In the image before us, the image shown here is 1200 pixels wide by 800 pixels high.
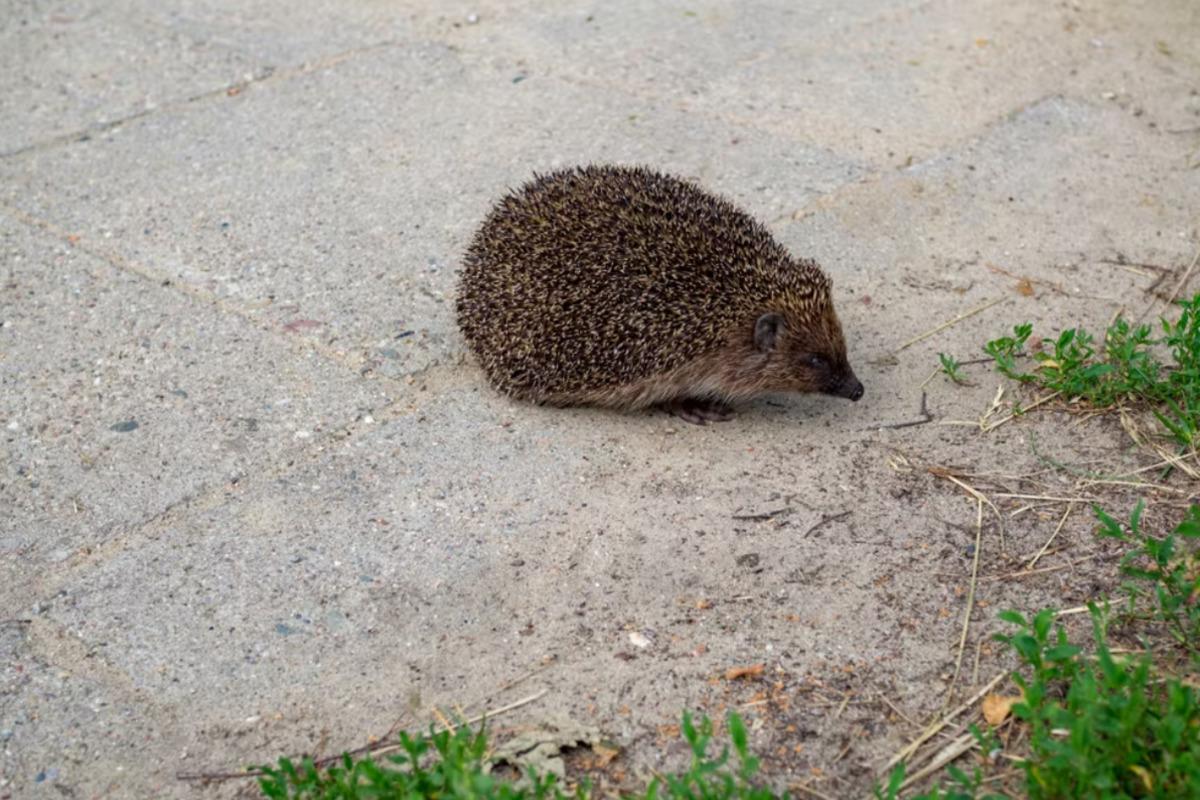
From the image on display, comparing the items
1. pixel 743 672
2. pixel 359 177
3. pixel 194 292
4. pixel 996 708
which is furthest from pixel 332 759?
pixel 359 177

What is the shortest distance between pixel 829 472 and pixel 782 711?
1.33m

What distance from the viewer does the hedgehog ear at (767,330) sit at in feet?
17.3

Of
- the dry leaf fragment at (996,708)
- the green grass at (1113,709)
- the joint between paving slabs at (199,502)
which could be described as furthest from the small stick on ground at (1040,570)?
the joint between paving slabs at (199,502)

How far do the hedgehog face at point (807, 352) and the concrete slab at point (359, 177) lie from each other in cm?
131

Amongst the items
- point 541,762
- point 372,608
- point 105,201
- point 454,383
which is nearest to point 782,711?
A: point 541,762

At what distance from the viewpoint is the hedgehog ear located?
5.27 metres

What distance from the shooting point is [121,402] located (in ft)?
16.9

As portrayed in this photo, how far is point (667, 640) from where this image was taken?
3.99 m

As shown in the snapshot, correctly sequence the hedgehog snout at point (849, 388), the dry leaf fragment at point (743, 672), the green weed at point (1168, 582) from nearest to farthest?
the green weed at point (1168, 582) → the dry leaf fragment at point (743, 672) → the hedgehog snout at point (849, 388)

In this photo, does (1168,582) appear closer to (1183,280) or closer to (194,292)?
(1183,280)

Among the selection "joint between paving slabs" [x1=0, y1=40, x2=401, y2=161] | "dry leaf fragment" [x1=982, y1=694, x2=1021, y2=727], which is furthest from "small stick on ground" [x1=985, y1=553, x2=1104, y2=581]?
"joint between paving slabs" [x1=0, y1=40, x2=401, y2=161]

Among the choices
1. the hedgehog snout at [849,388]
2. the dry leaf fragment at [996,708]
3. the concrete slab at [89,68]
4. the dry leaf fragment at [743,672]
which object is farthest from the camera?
the concrete slab at [89,68]

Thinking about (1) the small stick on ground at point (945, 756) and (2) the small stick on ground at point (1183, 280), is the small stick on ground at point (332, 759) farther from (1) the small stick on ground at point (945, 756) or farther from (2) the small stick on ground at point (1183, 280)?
(2) the small stick on ground at point (1183, 280)

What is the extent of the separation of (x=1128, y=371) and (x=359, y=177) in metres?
3.80
